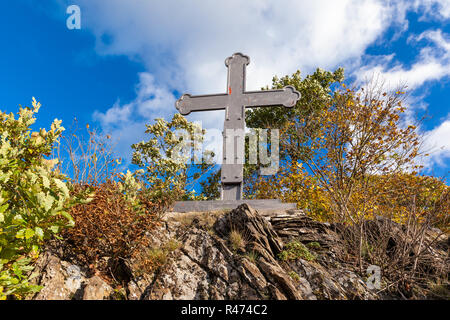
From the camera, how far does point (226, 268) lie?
4695 mm

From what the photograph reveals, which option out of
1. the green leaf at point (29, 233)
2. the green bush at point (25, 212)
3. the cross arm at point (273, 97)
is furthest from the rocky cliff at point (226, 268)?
the cross arm at point (273, 97)

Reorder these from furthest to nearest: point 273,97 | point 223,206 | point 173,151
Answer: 1. point 173,151
2. point 273,97
3. point 223,206

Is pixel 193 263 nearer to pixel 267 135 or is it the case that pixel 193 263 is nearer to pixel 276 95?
pixel 276 95

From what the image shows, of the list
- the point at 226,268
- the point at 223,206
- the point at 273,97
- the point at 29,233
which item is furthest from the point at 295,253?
the point at 273,97

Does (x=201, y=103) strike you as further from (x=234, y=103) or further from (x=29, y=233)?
(x=29, y=233)

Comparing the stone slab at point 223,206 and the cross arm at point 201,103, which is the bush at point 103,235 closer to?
the stone slab at point 223,206

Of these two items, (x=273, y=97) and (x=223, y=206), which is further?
(x=273, y=97)

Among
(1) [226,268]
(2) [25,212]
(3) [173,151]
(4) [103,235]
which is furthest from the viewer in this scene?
(3) [173,151]

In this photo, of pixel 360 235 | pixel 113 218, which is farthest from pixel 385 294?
pixel 113 218

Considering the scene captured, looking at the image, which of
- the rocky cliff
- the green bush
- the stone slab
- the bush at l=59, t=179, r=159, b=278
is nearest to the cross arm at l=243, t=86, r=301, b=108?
the stone slab

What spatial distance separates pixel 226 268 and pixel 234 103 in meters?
4.96

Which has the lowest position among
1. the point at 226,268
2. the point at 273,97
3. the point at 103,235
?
the point at 226,268

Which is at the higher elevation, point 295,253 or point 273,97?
point 273,97

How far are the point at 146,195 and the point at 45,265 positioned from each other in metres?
2.36
